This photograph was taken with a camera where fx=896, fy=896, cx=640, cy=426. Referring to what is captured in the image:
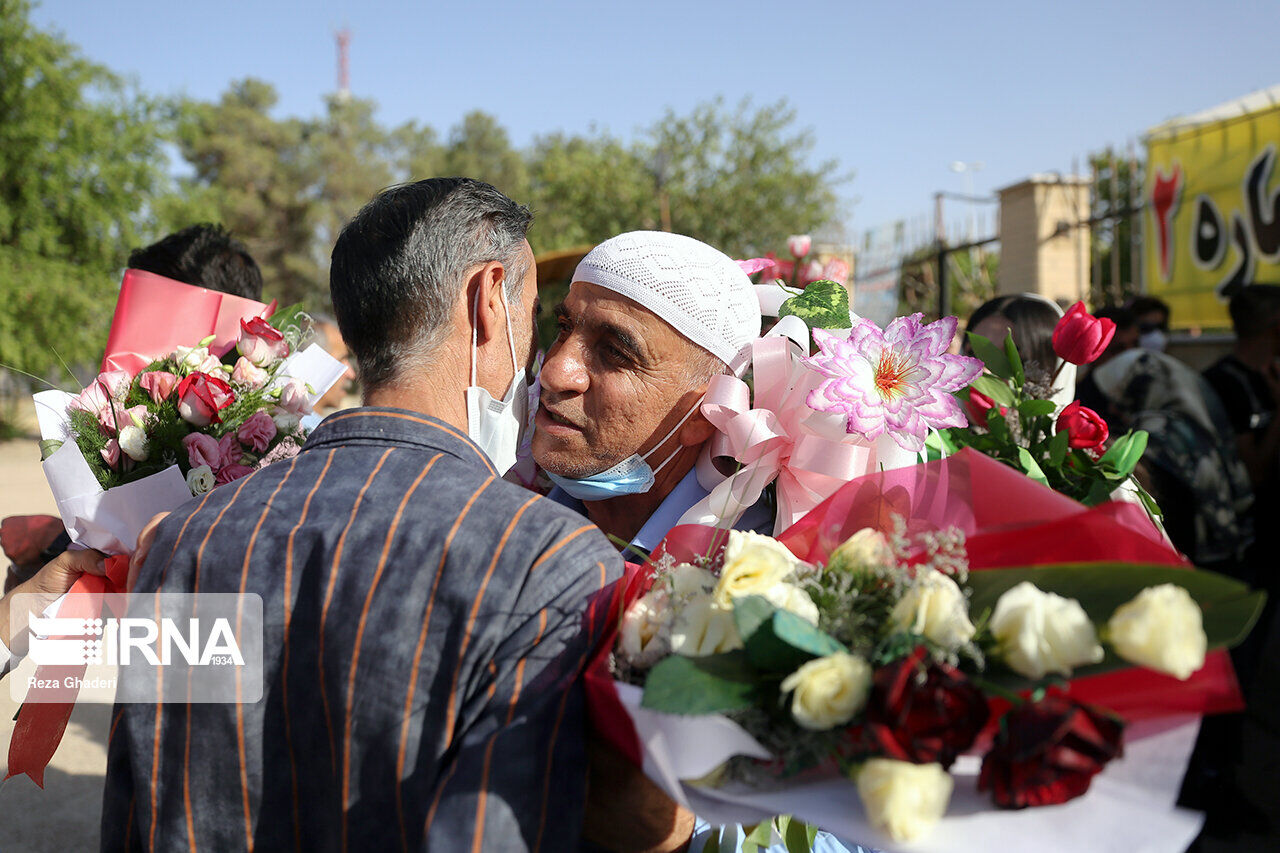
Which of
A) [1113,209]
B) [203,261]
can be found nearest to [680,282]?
[203,261]

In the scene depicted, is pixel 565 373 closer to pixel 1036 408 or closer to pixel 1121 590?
pixel 1036 408

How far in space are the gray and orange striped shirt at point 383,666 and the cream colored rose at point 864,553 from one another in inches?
15.1

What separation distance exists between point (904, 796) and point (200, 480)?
196 cm

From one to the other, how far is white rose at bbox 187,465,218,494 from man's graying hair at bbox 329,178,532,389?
0.86 metres

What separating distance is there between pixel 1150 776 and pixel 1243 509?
4.07 meters

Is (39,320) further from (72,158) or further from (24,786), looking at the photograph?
(24,786)

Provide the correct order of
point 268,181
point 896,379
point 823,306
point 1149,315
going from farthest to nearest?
point 268,181 → point 1149,315 → point 823,306 → point 896,379

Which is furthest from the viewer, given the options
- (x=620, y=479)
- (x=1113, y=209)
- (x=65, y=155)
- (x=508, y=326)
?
(x=65, y=155)

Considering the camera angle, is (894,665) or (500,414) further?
(500,414)

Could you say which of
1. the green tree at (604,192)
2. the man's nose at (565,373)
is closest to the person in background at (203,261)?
the man's nose at (565,373)

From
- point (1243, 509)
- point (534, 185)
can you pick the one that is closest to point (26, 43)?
point (534, 185)

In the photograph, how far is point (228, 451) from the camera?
94.1 inches

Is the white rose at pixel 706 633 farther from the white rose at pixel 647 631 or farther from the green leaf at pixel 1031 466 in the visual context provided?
the green leaf at pixel 1031 466

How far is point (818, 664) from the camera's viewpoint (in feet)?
3.67
